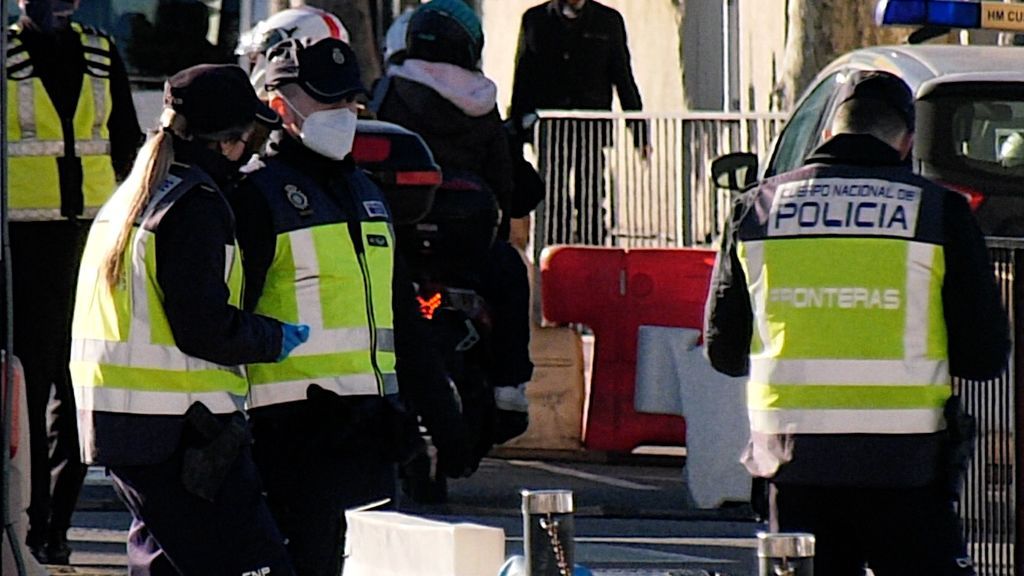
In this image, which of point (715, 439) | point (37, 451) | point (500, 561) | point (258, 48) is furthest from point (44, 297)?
point (500, 561)

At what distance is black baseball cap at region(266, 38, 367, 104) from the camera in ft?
20.5

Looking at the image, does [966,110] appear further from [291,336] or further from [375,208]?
[291,336]

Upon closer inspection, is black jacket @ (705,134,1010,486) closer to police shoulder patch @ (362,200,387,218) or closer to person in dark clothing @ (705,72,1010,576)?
person in dark clothing @ (705,72,1010,576)

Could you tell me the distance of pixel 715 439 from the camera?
32.3 ft

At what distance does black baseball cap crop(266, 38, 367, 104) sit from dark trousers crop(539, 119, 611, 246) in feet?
26.7

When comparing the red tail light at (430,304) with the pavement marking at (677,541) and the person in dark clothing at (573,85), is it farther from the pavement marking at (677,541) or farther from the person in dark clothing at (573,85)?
the person in dark clothing at (573,85)

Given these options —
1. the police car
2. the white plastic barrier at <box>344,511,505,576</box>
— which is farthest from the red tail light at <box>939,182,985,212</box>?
the white plastic barrier at <box>344,511,505,576</box>

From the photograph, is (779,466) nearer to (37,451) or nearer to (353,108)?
(353,108)

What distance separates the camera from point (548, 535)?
15.0 ft

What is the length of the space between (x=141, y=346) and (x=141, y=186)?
34 cm

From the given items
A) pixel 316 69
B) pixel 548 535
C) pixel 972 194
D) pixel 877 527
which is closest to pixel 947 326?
pixel 877 527

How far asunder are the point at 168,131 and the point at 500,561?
1709 mm

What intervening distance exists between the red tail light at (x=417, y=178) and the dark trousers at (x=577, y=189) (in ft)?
18.5

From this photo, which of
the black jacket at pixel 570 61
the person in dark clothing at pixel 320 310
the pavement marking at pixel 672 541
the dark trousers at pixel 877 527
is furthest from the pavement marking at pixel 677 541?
the black jacket at pixel 570 61
